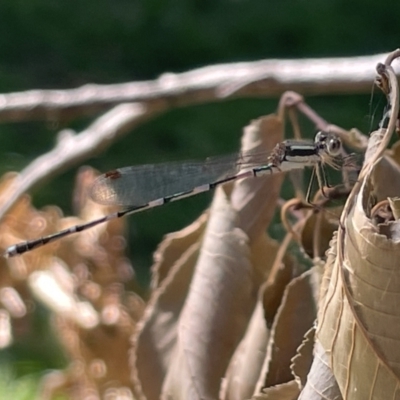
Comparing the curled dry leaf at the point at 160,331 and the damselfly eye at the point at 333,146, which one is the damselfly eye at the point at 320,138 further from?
the curled dry leaf at the point at 160,331

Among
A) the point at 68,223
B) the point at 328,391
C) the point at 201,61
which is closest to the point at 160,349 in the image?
the point at 328,391

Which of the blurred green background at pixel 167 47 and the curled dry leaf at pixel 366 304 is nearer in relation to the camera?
the curled dry leaf at pixel 366 304

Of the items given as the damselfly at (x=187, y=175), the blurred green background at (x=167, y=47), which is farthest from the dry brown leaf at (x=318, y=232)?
the blurred green background at (x=167, y=47)

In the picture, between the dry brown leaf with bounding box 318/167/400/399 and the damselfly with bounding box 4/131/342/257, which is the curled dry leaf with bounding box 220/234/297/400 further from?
the dry brown leaf with bounding box 318/167/400/399

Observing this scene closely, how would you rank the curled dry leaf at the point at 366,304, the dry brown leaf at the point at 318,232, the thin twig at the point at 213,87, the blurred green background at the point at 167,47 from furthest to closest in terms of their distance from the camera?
the blurred green background at the point at 167,47 → the thin twig at the point at 213,87 → the dry brown leaf at the point at 318,232 → the curled dry leaf at the point at 366,304

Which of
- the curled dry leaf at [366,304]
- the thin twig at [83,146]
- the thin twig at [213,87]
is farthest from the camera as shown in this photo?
the thin twig at [83,146]

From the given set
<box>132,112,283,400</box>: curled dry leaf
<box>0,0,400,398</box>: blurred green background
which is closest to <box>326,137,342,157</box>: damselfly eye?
<box>132,112,283,400</box>: curled dry leaf

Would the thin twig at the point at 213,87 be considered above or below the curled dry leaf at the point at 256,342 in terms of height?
→ above

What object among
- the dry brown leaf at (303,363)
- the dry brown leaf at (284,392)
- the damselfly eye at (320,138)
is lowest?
the dry brown leaf at (284,392)
